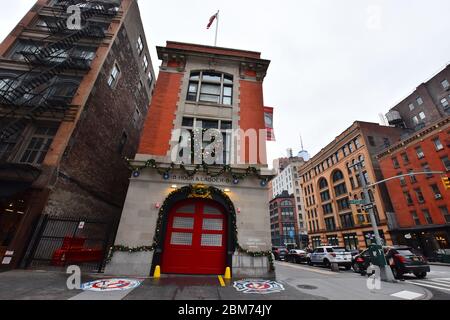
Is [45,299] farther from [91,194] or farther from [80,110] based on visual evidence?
[80,110]

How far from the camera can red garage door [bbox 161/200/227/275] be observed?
9977 mm

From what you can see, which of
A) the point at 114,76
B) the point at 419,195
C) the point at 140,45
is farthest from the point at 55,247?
the point at 419,195

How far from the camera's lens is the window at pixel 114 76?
17.8 meters

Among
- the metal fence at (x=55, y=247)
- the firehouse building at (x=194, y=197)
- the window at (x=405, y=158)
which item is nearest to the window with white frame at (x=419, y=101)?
the window at (x=405, y=158)

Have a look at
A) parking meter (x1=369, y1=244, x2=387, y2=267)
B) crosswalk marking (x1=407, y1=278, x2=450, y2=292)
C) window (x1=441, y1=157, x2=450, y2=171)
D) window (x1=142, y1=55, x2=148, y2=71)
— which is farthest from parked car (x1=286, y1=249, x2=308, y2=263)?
window (x1=142, y1=55, x2=148, y2=71)

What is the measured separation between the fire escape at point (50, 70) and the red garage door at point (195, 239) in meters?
10.2

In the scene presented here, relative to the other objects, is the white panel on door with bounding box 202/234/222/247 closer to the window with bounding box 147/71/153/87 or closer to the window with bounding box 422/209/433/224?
the window with bounding box 147/71/153/87

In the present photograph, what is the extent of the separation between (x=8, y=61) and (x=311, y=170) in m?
61.1

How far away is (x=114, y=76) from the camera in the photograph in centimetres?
1842

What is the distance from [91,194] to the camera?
599 inches

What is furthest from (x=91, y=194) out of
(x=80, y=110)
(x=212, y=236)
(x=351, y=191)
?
(x=351, y=191)

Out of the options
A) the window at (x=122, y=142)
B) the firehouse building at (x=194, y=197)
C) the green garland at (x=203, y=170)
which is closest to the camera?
the firehouse building at (x=194, y=197)

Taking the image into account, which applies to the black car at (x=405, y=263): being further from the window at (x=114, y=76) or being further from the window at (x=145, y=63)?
the window at (x=145, y=63)

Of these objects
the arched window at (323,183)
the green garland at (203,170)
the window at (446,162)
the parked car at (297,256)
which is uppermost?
the arched window at (323,183)
